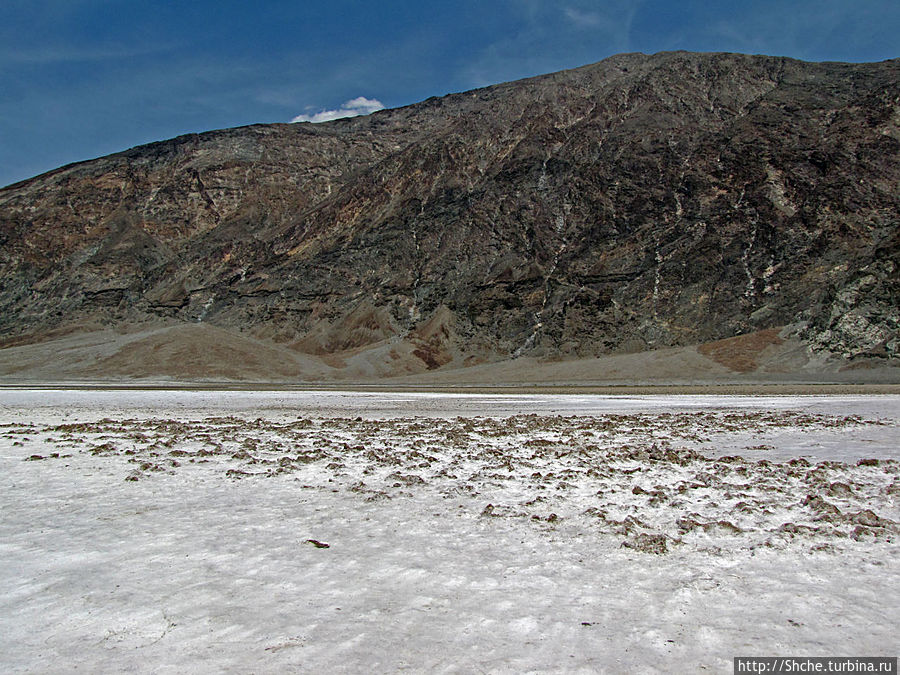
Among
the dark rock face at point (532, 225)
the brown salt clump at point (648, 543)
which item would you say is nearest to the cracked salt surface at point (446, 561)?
the brown salt clump at point (648, 543)

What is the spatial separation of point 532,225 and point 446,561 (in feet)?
278

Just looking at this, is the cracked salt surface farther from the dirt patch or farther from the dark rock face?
the dark rock face

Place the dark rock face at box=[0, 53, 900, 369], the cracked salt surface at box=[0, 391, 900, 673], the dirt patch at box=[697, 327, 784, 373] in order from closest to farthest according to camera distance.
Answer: the cracked salt surface at box=[0, 391, 900, 673], the dirt patch at box=[697, 327, 784, 373], the dark rock face at box=[0, 53, 900, 369]

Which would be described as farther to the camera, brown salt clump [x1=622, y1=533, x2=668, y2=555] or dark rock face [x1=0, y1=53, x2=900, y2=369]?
dark rock face [x1=0, y1=53, x2=900, y2=369]

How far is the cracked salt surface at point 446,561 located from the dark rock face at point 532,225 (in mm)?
57933

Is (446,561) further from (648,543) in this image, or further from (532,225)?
(532,225)

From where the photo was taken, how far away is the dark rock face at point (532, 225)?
7006 cm

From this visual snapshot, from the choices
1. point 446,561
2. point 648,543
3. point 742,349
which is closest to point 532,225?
point 742,349

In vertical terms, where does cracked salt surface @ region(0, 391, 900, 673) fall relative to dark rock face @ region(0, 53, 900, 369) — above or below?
below

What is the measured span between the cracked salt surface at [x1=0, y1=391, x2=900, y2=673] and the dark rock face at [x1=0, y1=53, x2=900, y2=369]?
5793cm

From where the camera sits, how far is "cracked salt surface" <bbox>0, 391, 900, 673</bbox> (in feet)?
12.8

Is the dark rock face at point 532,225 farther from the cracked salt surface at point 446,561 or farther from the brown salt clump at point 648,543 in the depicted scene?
the brown salt clump at point 648,543

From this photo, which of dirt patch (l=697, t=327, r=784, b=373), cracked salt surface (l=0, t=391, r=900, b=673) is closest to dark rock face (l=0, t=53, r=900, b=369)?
dirt patch (l=697, t=327, r=784, b=373)

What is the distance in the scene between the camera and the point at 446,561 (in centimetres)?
567
